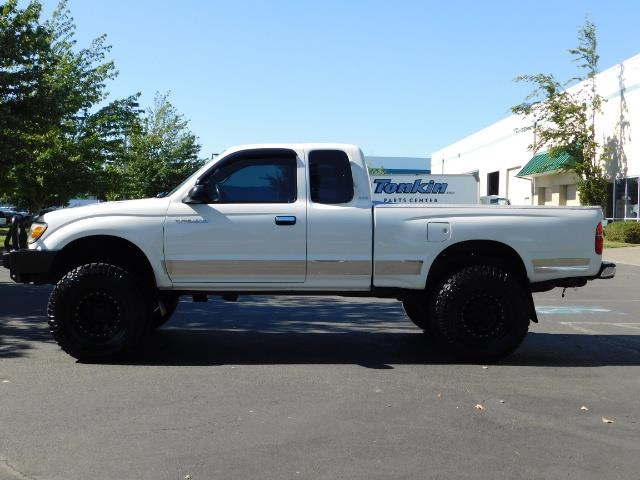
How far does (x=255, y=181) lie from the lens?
23.4 ft

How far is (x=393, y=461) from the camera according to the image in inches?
168

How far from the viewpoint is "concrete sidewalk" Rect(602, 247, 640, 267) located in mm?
22906

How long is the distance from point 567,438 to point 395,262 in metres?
2.57

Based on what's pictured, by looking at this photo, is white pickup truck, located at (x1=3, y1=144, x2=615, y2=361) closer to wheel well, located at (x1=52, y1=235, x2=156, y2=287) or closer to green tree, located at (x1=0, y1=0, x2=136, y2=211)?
wheel well, located at (x1=52, y1=235, x2=156, y2=287)

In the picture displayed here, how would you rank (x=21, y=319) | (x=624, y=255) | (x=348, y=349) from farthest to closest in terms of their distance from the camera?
(x=624, y=255) < (x=21, y=319) < (x=348, y=349)

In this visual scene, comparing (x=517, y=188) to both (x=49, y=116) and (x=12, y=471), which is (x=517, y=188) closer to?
(x=49, y=116)

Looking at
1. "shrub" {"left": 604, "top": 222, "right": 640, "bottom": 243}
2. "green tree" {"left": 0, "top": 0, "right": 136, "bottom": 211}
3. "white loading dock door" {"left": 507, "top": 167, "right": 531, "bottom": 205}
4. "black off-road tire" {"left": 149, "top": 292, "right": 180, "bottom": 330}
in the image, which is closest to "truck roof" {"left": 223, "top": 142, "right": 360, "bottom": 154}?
"black off-road tire" {"left": 149, "top": 292, "right": 180, "bottom": 330}

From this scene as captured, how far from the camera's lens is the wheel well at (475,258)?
7.07 m

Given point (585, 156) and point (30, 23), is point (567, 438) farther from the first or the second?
point (585, 156)

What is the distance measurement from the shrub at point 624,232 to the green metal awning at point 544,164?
13.8ft

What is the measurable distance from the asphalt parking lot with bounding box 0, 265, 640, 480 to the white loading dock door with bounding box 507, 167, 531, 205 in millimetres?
34151

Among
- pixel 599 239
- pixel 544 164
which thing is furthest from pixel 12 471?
pixel 544 164

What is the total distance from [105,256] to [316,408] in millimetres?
2952

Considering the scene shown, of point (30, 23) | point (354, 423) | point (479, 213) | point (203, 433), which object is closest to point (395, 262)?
point (479, 213)
